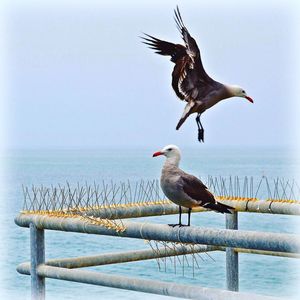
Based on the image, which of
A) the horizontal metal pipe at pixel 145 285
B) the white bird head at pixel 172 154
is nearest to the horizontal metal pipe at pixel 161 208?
the horizontal metal pipe at pixel 145 285

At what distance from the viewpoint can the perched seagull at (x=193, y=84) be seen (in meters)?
5.38

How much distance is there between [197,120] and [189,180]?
0.99m

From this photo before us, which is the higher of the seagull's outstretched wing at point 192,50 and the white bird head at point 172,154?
the seagull's outstretched wing at point 192,50

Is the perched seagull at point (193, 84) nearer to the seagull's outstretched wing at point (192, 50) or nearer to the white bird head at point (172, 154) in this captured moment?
the seagull's outstretched wing at point (192, 50)

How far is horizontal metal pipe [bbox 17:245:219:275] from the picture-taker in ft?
17.4

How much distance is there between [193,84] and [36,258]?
1317 mm

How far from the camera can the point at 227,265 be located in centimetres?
582

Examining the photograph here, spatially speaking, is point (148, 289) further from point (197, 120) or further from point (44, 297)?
point (197, 120)

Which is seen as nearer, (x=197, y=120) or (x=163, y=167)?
(x=163, y=167)

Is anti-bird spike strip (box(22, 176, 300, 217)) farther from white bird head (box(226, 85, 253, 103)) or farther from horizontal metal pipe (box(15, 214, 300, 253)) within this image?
white bird head (box(226, 85, 253, 103))

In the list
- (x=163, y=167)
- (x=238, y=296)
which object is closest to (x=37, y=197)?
(x=163, y=167)

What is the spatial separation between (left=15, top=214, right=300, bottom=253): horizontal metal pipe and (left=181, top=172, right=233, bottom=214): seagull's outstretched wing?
19cm

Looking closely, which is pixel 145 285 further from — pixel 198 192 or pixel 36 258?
pixel 36 258

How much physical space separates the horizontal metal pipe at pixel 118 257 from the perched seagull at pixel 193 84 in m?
0.75
